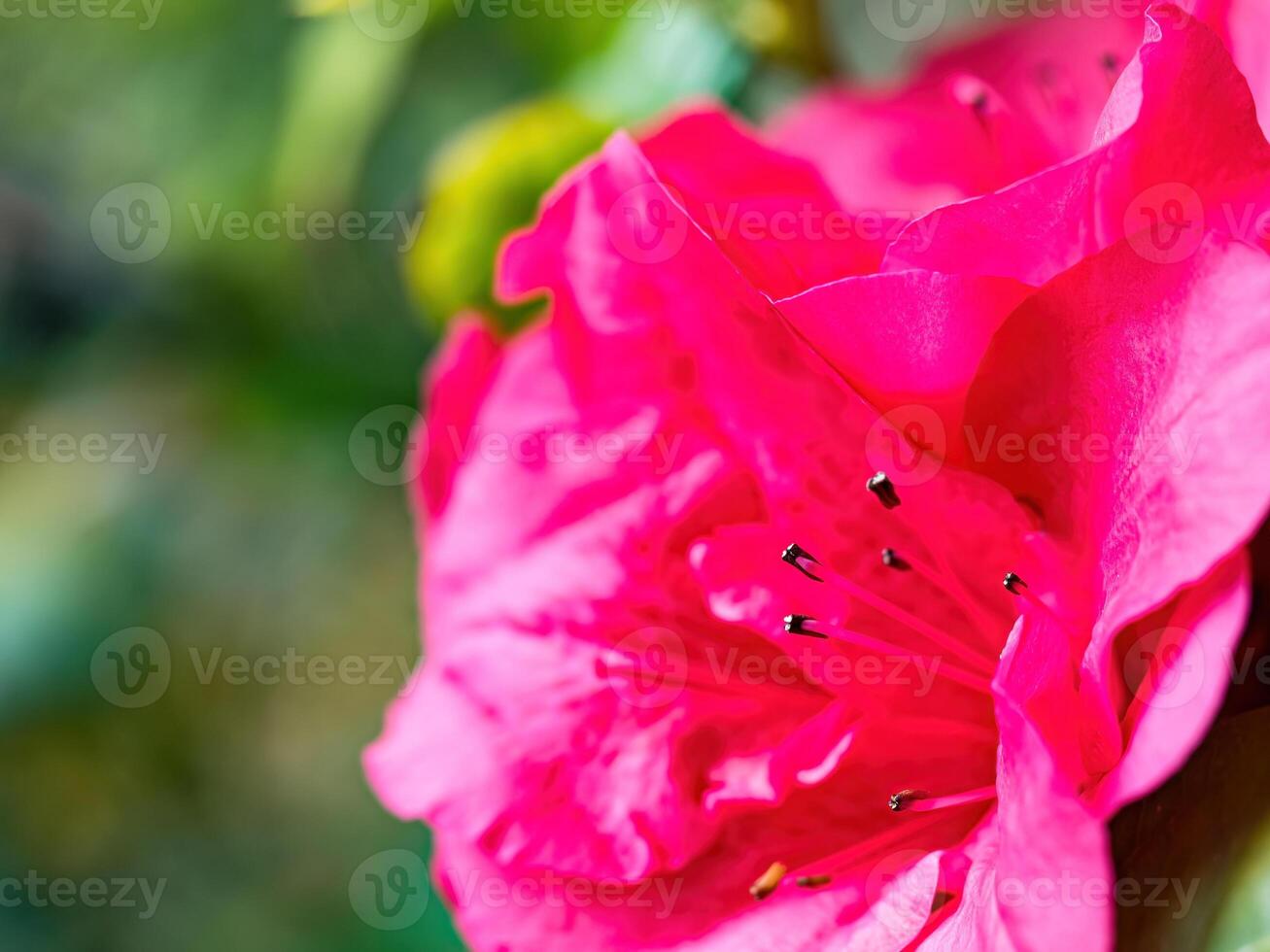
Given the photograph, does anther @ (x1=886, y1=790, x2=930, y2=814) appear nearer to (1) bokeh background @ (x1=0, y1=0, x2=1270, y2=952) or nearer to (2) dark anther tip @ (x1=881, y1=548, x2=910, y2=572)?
(2) dark anther tip @ (x1=881, y1=548, x2=910, y2=572)

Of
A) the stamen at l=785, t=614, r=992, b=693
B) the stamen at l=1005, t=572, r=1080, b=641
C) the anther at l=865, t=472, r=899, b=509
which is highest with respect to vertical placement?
the anther at l=865, t=472, r=899, b=509

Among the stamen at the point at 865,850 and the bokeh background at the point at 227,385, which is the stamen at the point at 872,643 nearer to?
the stamen at the point at 865,850

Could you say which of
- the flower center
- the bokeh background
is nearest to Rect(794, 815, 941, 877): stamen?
the flower center

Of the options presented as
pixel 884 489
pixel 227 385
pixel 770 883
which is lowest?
pixel 227 385

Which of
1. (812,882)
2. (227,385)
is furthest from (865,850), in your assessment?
(227,385)

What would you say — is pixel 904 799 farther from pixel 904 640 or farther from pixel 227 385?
pixel 227 385

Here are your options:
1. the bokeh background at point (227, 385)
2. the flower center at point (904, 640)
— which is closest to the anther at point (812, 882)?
the flower center at point (904, 640)
